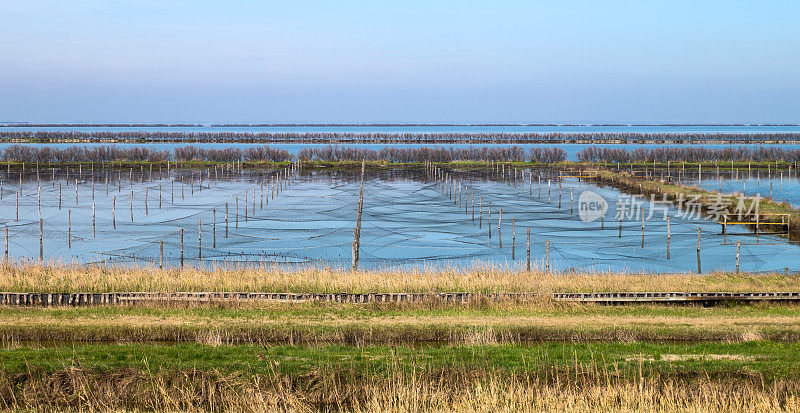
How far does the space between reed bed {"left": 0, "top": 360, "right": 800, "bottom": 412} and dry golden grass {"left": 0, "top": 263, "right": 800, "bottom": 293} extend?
21.1 feet

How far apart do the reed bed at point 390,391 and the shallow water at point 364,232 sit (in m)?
9.43

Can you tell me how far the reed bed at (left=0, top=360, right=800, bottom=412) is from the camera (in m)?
8.82

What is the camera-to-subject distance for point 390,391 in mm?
9266

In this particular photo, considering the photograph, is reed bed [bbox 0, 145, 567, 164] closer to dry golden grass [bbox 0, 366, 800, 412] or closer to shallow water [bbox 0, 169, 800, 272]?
shallow water [bbox 0, 169, 800, 272]

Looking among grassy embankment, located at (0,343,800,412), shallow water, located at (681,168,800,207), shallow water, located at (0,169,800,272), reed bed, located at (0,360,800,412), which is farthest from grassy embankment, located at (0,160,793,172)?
reed bed, located at (0,360,800,412)

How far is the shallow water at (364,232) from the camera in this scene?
23.2 metres

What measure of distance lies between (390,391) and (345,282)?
7.77 m

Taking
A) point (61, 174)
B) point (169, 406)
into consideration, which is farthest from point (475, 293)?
point (61, 174)

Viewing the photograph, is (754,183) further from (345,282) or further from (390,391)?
(390,391)

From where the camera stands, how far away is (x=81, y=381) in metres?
9.57

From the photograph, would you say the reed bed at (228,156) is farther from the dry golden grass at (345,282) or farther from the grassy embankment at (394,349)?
the grassy embankment at (394,349)

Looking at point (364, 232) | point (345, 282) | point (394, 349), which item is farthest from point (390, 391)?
point (364, 232)

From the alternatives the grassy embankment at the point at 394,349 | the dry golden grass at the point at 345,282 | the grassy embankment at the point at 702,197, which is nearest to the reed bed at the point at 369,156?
the grassy embankment at the point at 702,197

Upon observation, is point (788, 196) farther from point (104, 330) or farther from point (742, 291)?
point (104, 330)
